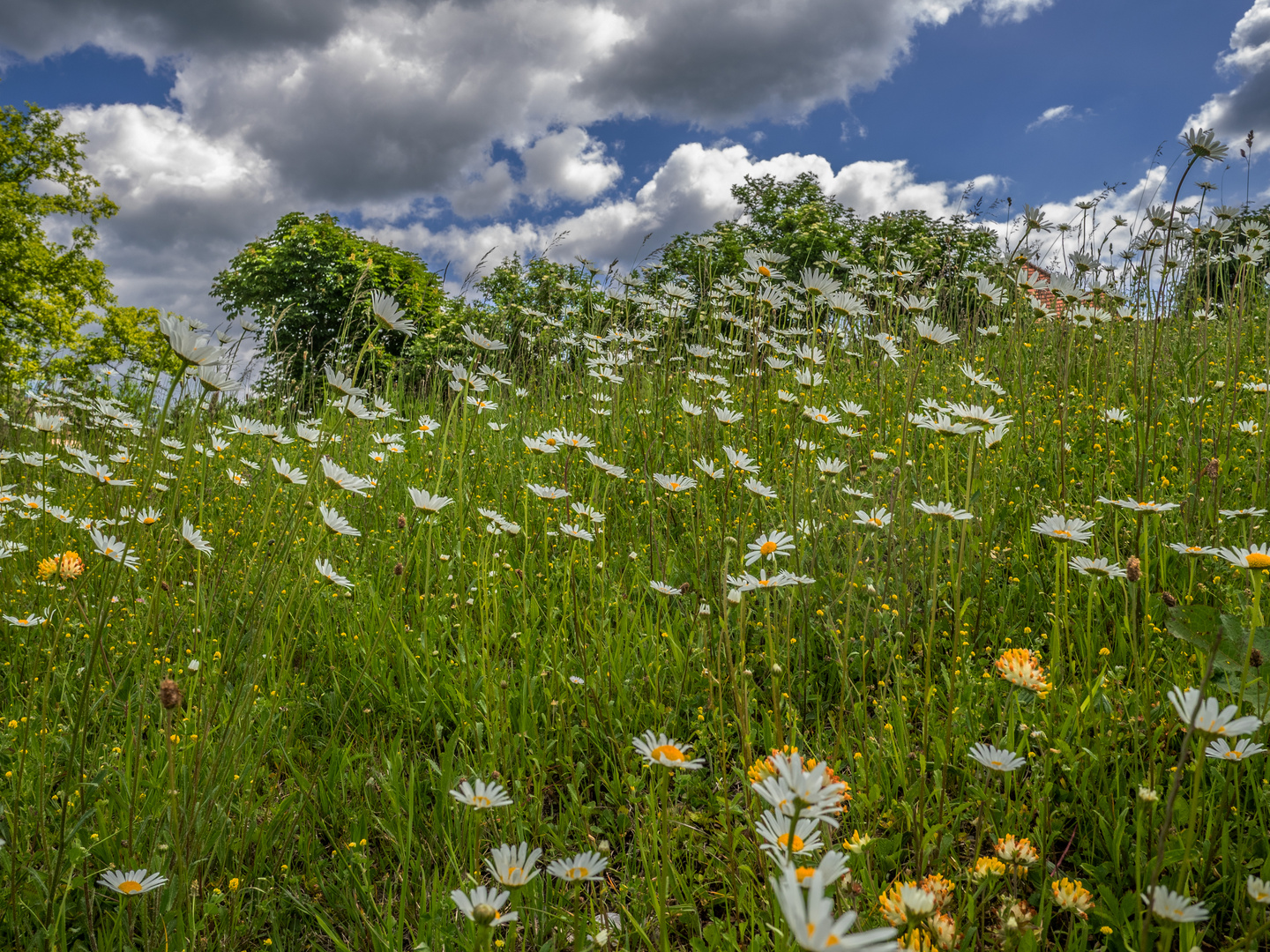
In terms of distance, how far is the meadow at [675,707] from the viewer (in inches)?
44.1

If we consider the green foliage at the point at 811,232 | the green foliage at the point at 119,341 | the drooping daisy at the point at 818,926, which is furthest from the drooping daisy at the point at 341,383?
the green foliage at the point at 119,341

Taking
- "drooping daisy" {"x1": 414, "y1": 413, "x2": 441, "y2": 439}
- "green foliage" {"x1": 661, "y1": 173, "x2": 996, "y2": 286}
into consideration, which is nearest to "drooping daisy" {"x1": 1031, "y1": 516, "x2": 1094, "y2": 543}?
"drooping daisy" {"x1": 414, "y1": 413, "x2": 441, "y2": 439}

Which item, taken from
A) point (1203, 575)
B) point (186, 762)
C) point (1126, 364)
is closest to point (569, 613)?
point (186, 762)

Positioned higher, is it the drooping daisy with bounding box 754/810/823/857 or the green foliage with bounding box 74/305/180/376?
the green foliage with bounding box 74/305/180/376

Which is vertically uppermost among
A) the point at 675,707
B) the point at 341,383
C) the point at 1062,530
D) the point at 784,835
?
the point at 341,383

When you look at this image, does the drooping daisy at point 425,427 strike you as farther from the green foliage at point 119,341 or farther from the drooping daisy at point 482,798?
the green foliage at point 119,341

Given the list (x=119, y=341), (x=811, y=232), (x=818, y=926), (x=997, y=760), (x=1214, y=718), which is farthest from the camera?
(x=119, y=341)

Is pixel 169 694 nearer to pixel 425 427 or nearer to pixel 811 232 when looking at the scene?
pixel 425 427

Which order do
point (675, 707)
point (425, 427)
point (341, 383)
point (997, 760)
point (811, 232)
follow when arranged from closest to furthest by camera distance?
point (997, 760), point (341, 383), point (675, 707), point (425, 427), point (811, 232)

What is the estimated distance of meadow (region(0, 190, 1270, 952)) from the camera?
3.67ft

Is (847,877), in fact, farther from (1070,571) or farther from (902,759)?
(1070,571)

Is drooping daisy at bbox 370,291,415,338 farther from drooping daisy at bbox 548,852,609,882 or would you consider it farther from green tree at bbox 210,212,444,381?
green tree at bbox 210,212,444,381

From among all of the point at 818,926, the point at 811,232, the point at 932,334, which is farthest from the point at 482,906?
the point at 811,232

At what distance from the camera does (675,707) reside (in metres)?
1.80
